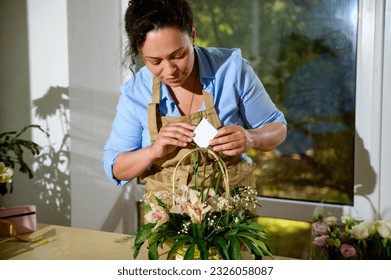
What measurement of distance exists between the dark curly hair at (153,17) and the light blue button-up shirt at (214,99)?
0.49 ft

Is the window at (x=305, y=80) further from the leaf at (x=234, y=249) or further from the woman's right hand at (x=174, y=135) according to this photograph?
the leaf at (x=234, y=249)

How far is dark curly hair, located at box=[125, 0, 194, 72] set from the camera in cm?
116

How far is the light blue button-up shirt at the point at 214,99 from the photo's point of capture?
1313mm

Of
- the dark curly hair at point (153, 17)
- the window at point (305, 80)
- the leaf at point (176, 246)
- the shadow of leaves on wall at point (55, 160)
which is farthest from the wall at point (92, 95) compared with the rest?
the leaf at point (176, 246)

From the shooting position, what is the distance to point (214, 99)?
1314mm

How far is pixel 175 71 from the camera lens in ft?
3.94

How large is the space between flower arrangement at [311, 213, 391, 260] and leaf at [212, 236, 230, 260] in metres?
0.48

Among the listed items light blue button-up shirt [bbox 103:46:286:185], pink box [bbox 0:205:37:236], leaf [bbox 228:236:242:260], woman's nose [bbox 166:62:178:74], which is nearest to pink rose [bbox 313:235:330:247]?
light blue button-up shirt [bbox 103:46:286:185]

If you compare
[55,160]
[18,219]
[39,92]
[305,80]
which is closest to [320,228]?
[305,80]

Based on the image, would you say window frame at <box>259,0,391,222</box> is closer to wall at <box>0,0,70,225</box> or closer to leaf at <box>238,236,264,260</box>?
leaf at <box>238,236,264,260</box>
